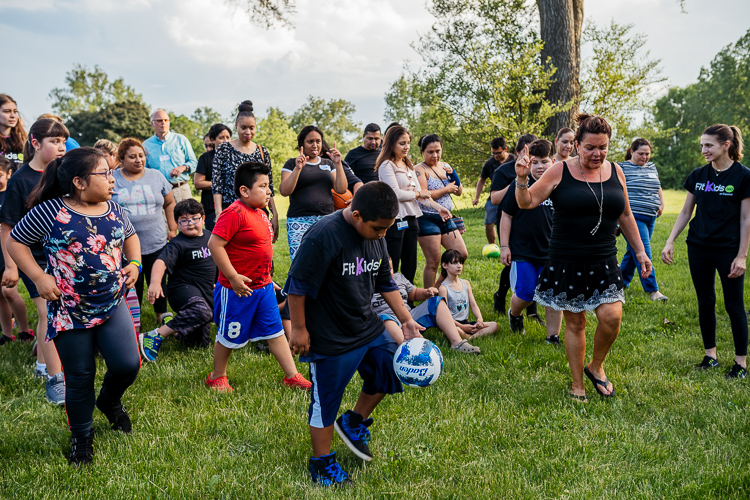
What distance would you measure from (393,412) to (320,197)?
3102 mm

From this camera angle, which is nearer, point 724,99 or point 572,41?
point 572,41

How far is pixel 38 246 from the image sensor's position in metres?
4.76

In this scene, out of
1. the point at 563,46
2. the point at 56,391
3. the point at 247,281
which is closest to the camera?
the point at 247,281

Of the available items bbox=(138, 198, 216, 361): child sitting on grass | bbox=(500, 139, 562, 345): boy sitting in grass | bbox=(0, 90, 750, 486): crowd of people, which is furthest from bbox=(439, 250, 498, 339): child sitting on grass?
bbox=(138, 198, 216, 361): child sitting on grass

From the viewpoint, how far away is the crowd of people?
3.34 metres

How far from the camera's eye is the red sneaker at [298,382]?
16.0 ft

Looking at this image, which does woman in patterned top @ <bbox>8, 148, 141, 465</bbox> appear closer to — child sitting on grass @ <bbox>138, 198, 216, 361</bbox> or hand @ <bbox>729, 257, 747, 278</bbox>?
child sitting on grass @ <bbox>138, 198, 216, 361</bbox>

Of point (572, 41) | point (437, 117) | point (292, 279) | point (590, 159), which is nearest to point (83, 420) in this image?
point (292, 279)

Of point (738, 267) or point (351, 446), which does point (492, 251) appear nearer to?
point (738, 267)

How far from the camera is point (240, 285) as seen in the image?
4348 mm

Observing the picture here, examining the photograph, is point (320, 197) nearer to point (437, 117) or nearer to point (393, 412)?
point (393, 412)

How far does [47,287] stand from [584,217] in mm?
4014

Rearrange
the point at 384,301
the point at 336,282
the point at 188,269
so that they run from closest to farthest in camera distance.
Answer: the point at 336,282 → the point at 384,301 → the point at 188,269

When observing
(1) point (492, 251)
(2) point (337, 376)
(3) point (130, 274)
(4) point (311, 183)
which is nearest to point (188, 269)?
(4) point (311, 183)
